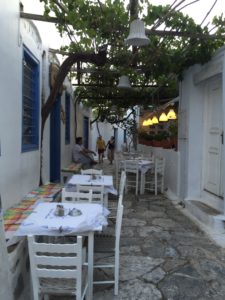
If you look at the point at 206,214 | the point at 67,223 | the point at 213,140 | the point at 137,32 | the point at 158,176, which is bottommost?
the point at 206,214

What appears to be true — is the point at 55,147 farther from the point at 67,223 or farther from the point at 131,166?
the point at 67,223

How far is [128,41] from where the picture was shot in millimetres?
5793

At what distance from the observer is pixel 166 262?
16.0 ft

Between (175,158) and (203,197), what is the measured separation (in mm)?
1751

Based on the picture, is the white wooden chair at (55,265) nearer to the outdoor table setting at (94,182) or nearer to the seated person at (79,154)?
the outdoor table setting at (94,182)

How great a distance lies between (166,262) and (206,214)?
217 cm

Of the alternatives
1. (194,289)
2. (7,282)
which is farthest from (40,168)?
(7,282)

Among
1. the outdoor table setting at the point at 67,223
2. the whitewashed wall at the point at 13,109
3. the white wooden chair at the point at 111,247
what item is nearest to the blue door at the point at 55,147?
the whitewashed wall at the point at 13,109

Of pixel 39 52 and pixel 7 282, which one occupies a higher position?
pixel 39 52

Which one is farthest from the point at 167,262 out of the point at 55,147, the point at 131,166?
the point at 131,166

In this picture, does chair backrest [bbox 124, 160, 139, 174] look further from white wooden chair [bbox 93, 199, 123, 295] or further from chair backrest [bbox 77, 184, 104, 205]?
white wooden chair [bbox 93, 199, 123, 295]

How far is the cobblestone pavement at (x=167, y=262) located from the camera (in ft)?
13.1

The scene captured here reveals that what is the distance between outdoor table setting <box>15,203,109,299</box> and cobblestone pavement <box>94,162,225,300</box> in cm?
75

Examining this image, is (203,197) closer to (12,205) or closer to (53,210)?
(12,205)
